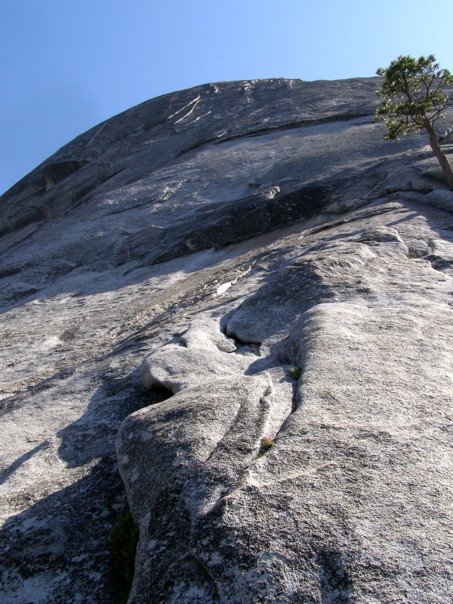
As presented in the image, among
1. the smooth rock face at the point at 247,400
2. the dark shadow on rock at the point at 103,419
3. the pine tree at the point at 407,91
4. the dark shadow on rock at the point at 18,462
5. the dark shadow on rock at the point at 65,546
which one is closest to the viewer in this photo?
the smooth rock face at the point at 247,400

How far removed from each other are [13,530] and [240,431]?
2.48 metres

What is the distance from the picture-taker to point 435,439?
570cm

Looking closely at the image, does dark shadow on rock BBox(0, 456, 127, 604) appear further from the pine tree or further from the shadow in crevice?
the pine tree

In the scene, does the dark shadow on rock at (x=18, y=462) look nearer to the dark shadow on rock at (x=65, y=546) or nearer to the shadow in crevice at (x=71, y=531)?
the shadow in crevice at (x=71, y=531)

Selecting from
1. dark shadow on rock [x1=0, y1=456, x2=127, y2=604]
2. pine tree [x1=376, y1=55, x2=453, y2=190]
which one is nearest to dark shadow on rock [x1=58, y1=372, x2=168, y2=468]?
dark shadow on rock [x1=0, y1=456, x2=127, y2=604]

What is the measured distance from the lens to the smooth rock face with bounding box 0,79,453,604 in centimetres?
466

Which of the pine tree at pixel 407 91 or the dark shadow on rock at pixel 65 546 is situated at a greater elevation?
the pine tree at pixel 407 91

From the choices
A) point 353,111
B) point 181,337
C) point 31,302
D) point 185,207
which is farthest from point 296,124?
point 181,337

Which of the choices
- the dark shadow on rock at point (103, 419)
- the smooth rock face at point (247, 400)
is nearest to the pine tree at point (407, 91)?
the smooth rock face at point (247, 400)

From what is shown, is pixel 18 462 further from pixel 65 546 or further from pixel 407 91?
pixel 407 91

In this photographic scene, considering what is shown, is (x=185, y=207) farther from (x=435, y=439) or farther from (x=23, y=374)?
(x=435, y=439)

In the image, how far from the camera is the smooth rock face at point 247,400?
466 cm

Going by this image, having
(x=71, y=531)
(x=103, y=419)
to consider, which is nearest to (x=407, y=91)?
(x=103, y=419)

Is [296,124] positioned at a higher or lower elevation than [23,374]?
higher
